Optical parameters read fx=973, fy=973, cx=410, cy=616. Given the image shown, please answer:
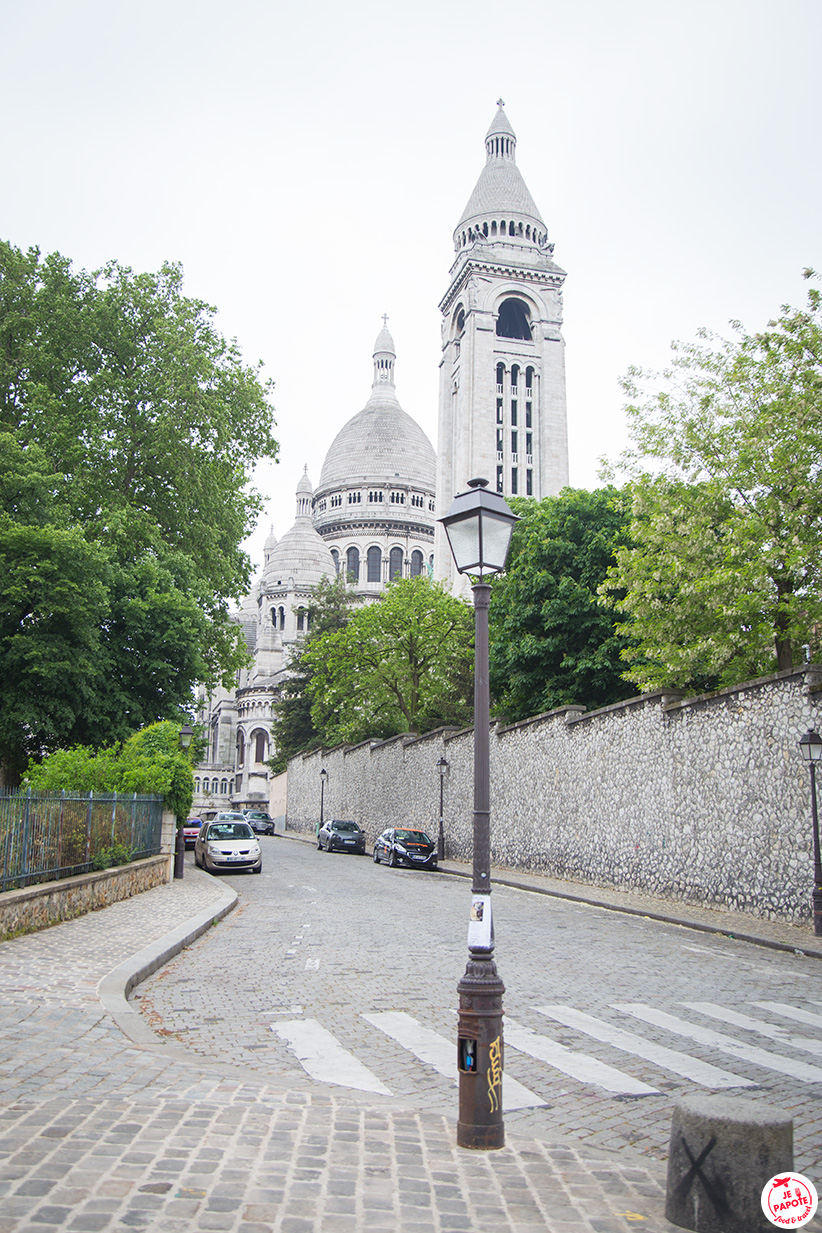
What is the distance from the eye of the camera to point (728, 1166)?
4.06m

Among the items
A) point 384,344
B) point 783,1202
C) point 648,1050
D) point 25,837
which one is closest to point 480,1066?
point 783,1202

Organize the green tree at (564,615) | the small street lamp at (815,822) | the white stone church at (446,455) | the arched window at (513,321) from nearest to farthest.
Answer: the small street lamp at (815,822) → the green tree at (564,615) → the white stone church at (446,455) → the arched window at (513,321)

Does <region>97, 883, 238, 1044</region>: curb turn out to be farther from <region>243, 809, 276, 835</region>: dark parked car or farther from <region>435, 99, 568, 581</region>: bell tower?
<region>435, 99, 568, 581</region>: bell tower

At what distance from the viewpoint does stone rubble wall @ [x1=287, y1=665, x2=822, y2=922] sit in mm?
15875

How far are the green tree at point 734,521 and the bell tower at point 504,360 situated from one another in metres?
58.9

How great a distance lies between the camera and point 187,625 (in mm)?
25438

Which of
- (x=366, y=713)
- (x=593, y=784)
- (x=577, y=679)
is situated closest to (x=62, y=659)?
(x=593, y=784)

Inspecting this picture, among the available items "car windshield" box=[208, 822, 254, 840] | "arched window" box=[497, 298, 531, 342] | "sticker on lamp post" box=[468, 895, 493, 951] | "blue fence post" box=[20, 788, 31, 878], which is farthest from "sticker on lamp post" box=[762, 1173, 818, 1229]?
"arched window" box=[497, 298, 531, 342]

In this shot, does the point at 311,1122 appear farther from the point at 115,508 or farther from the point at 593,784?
the point at 115,508

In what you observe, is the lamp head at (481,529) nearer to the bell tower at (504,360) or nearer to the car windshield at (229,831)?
the car windshield at (229,831)

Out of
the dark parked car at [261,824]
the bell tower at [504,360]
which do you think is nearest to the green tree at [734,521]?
the dark parked car at [261,824]

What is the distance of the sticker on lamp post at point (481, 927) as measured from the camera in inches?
210

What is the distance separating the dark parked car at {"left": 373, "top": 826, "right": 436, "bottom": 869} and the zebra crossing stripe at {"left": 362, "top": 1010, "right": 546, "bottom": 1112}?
850 inches

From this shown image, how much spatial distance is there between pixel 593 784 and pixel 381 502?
90.0m
